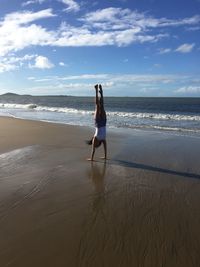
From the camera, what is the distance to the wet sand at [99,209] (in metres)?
4.14

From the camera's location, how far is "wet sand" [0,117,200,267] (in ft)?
Answer: 13.6

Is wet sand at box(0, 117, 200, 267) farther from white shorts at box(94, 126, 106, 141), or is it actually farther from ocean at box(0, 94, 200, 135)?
ocean at box(0, 94, 200, 135)

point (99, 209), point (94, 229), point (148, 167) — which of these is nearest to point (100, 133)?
point (148, 167)

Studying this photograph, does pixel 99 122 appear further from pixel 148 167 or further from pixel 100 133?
pixel 148 167

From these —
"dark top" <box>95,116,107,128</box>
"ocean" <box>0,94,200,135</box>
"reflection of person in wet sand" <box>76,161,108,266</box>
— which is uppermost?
"dark top" <box>95,116,107,128</box>

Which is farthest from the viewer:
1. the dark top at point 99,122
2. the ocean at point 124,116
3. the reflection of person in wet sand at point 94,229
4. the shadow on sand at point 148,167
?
the ocean at point 124,116

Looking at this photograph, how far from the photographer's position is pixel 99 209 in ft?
18.2

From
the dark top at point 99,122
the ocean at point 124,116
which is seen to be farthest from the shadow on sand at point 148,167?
the ocean at point 124,116

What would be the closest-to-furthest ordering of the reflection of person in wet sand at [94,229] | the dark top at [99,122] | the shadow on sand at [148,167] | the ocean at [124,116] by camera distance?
the reflection of person in wet sand at [94,229] < the shadow on sand at [148,167] < the dark top at [99,122] < the ocean at [124,116]

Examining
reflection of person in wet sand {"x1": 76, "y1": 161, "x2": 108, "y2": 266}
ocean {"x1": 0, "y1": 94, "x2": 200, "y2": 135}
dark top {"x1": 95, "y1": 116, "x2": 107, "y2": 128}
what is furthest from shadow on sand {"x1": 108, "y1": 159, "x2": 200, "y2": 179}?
ocean {"x1": 0, "y1": 94, "x2": 200, "y2": 135}

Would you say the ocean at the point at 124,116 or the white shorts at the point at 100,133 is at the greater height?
the white shorts at the point at 100,133

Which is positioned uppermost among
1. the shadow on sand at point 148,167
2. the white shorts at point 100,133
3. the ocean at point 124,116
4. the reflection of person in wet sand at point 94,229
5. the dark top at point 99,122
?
the dark top at point 99,122

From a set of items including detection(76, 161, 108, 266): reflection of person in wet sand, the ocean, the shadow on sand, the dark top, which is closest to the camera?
detection(76, 161, 108, 266): reflection of person in wet sand

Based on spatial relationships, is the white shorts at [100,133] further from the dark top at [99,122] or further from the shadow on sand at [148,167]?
the shadow on sand at [148,167]
